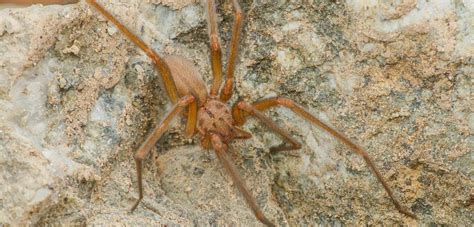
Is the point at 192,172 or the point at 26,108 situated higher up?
the point at 26,108

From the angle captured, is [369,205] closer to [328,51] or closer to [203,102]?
[328,51]

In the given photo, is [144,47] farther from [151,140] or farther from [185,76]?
[151,140]

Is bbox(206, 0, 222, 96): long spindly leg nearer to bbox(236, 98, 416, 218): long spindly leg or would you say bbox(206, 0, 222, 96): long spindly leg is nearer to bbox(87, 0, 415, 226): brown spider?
bbox(87, 0, 415, 226): brown spider

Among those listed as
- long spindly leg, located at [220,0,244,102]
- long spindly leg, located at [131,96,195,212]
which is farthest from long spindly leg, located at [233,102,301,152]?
long spindly leg, located at [131,96,195,212]

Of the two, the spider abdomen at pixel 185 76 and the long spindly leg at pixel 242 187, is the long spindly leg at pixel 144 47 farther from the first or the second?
the long spindly leg at pixel 242 187

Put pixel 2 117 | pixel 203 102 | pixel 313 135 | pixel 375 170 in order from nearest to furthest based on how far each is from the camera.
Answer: pixel 2 117 → pixel 375 170 → pixel 313 135 → pixel 203 102

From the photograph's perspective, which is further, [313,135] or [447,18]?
[313,135]

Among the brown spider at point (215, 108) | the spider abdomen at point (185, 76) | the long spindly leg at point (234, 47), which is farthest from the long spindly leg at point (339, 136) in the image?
the spider abdomen at point (185, 76)

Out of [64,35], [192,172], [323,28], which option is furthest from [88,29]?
[323,28]
